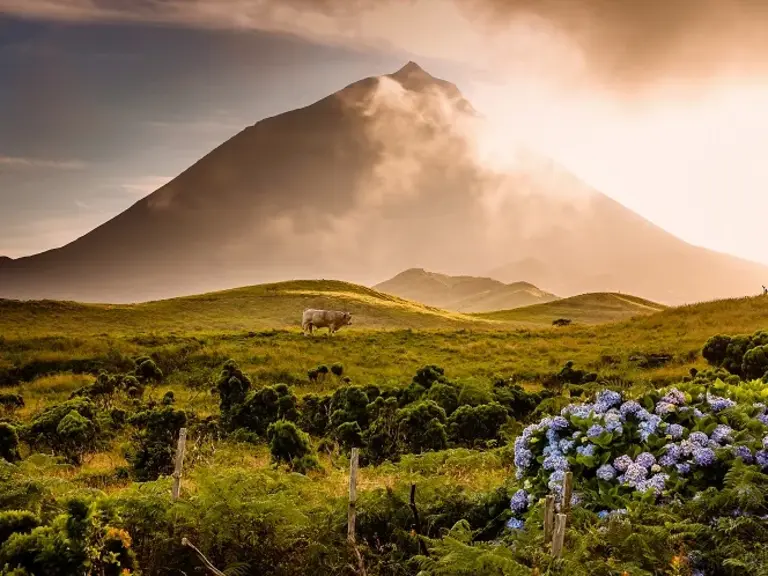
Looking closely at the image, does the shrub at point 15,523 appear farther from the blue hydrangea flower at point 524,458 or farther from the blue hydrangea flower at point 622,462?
the blue hydrangea flower at point 622,462

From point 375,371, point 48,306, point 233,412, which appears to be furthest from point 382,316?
point 233,412

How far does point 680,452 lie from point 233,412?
16.6 metres

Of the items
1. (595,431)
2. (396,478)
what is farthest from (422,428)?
(595,431)

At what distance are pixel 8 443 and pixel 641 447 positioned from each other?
14.9 m

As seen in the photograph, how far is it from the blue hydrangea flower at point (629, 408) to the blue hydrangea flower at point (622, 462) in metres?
0.76

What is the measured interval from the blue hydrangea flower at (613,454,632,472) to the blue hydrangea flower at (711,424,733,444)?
1.06 m

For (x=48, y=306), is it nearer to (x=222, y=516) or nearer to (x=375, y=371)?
(x=375, y=371)

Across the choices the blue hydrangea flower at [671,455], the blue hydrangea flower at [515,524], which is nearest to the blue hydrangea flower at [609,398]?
the blue hydrangea flower at [671,455]

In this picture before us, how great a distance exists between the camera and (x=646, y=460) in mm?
8039

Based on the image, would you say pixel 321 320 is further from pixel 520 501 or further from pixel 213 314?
pixel 520 501

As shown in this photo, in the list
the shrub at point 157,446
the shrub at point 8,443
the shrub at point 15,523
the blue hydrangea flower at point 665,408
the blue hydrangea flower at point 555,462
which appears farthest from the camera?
the shrub at point 157,446

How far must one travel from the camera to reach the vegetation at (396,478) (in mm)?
6547

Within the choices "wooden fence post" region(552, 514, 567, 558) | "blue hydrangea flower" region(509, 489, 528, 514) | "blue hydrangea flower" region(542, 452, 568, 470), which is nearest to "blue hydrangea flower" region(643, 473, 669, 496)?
"blue hydrangea flower" region(542, 452, 568, 470)

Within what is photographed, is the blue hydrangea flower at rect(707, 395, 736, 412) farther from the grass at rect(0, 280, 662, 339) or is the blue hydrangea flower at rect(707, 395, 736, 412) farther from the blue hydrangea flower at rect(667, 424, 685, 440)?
the grass at rect(0, 280, 662, 339)
